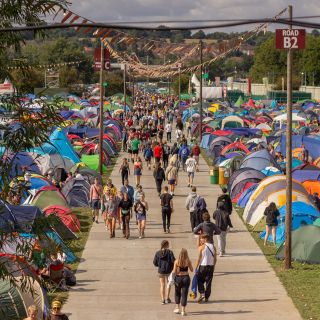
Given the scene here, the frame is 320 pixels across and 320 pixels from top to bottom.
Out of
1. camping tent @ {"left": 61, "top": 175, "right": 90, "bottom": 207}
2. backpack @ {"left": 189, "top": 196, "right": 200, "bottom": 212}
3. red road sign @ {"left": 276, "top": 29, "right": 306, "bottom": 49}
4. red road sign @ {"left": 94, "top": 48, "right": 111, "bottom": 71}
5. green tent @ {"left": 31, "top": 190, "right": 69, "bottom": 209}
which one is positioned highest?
red road sign @ {"left": 276, "top": 29, "right": 306, "bottom": 49}

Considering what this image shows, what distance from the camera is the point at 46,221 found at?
11.0 meters

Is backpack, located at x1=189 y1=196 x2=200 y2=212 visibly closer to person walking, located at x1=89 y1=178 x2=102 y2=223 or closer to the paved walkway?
the paved walkway

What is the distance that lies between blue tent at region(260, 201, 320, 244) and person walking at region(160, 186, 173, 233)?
2342 millimetres

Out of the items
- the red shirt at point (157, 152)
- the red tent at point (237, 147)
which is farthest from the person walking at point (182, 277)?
the red tent at point (237, 147)

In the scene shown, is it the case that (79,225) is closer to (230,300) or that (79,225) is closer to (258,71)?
(230,300)

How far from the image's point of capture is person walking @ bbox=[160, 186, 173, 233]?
81.6 ft

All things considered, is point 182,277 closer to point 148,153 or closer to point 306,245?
point 306,245

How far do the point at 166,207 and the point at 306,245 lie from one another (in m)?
4.72

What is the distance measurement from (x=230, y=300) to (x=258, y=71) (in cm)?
15721

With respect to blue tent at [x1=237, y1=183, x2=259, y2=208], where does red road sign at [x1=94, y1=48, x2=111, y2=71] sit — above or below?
above

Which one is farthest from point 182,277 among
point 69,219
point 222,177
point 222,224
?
point 222,177

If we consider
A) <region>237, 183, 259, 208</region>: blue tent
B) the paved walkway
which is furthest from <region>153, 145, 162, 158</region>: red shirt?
the paved walkway

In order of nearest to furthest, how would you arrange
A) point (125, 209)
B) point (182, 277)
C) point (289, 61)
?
point (182, 277)
point (289, 61)
point (125, 209)

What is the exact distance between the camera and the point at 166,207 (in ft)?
82.3
